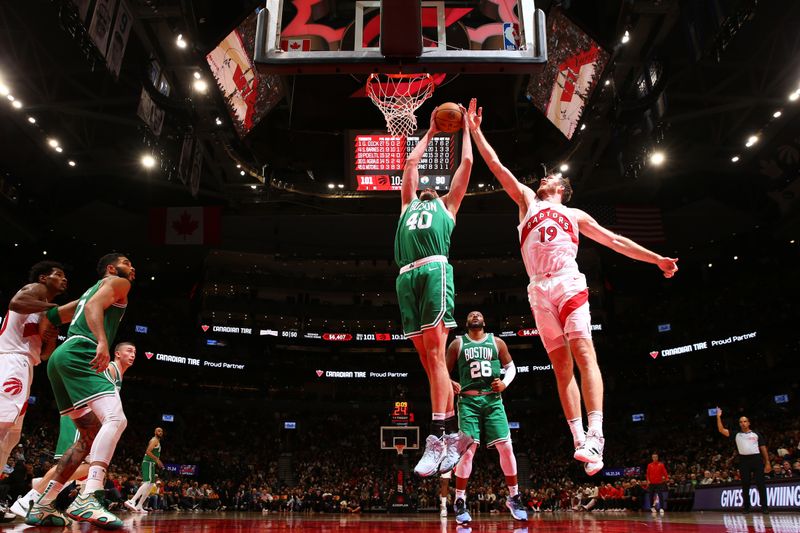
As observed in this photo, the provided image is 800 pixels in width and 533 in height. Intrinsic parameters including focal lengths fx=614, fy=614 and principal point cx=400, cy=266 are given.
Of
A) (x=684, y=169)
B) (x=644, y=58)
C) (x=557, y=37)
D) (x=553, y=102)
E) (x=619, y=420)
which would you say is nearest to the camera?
(x=557, y=37)

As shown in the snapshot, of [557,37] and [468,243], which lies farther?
[468,243]

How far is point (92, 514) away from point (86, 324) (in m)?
1.51

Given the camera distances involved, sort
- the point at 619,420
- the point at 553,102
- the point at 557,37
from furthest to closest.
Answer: the point at 619,420
the point at 553,102
the point at 557,37

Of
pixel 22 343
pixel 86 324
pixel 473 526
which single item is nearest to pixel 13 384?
pixel 22 343

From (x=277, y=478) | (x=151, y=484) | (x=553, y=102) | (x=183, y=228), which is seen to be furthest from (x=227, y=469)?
(x=553, y=102)

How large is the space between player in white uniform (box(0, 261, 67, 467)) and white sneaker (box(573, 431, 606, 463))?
14.6ft

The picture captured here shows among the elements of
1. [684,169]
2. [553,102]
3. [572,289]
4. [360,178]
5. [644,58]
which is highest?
[684,169]

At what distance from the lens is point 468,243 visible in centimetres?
3697

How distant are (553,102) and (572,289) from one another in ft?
33.9

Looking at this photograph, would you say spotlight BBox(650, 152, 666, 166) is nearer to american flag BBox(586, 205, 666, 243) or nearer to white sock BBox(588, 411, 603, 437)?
american flag BBox(586, 205, 666, 243)

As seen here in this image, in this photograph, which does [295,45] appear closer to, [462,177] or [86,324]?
[462,177]

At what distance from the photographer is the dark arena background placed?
444 inches

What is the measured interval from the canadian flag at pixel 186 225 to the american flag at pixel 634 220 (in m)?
13.6

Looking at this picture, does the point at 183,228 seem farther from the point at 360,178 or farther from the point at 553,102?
the point at 553,102
